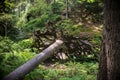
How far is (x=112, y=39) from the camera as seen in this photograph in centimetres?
505

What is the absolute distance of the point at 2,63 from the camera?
629 centimetres

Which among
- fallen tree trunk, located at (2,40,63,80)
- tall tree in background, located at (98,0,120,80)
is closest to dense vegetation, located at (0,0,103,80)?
fallen tree trunk, located at (2,40,63,80)

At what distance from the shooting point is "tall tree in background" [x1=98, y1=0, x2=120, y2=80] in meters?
4.91

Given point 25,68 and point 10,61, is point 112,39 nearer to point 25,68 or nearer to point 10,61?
point 25,68

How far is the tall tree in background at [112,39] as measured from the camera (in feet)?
16.1

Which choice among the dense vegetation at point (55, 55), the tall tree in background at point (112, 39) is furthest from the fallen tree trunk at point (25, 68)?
the tall tree in background at point (112, 39)

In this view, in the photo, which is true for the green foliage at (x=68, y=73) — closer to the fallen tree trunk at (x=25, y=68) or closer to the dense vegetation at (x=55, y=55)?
the dense vegetation at (x=55, y=55)

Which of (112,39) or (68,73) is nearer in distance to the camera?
(112,39)

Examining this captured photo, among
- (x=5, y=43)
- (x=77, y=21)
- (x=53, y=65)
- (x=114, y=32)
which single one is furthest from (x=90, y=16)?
(x=114, y=32)

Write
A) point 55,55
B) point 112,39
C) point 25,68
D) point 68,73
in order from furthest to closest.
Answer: point 55,55
point 68,73
point 25,68
point 112,39

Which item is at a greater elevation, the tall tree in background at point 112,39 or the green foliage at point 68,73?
the tall tree in background at point 112,39

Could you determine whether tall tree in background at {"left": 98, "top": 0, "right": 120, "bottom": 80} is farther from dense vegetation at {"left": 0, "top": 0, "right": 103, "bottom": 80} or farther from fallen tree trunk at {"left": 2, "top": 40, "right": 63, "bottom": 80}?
fallen tree trunk at {"left": 2, "top": 40, "right": 63, "bottom": 80}

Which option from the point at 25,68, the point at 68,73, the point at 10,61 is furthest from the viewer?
the point at 68,73

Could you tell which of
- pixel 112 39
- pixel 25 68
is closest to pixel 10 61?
pixel 25 68
